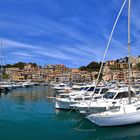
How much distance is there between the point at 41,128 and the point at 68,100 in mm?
9700

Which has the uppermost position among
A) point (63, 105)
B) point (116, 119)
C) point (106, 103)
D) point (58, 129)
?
point (106, 103)

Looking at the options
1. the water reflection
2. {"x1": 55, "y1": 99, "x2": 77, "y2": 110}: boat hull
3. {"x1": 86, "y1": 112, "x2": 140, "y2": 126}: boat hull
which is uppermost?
{"x1": 55, "y1": 99, "x2": 77, "y2": 110}: boat hull

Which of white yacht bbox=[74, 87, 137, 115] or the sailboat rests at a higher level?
white yacht bbox=[74, 87, 137, 115]

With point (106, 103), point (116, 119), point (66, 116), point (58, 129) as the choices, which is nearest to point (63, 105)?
point (66, 116)

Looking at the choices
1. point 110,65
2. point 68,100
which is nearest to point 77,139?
point 68,100

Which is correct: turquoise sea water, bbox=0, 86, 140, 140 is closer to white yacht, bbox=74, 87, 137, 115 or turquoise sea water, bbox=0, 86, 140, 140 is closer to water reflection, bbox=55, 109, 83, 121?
water reflection, bbox=55, 109, 83, 121

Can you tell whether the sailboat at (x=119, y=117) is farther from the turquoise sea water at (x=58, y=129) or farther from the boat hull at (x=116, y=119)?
the turquoise sea water at (x=58, y=129)

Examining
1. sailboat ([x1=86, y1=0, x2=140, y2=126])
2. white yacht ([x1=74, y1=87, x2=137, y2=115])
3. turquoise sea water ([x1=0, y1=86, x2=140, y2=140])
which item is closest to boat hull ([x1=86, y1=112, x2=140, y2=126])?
sailboat ([x1=86, y1=0, x2=140, y2=126])

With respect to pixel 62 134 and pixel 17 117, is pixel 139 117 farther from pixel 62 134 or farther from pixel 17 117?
pixel 17 117

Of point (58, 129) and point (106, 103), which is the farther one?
point (106, 103)

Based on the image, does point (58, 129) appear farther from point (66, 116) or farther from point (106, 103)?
point (66, 116)

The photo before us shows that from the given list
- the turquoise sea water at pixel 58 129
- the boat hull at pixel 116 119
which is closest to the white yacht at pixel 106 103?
the turquoise sea water at pixel 58 129

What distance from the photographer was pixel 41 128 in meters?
23.9

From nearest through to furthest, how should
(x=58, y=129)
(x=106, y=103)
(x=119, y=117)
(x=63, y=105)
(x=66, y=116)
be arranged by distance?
(x=119, y=117), (x=58, y=129), (x=106, y=103), (x=66, y=116), (x=63, y=105)
